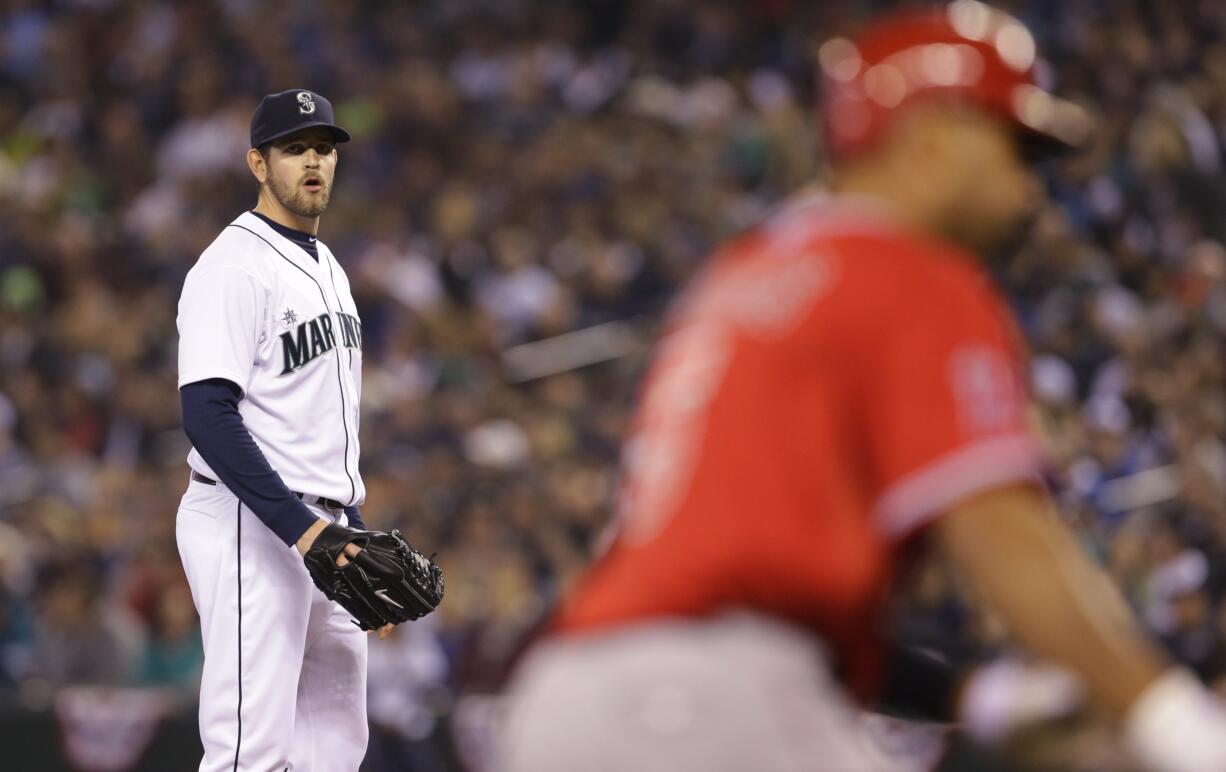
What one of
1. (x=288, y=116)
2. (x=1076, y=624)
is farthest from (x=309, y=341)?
(x=1076, y=624)

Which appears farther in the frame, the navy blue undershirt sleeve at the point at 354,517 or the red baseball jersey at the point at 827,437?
the navy blue undershirt sleeve at the point at 354,517

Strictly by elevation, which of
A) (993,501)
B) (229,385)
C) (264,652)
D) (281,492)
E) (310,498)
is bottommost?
(264,652)

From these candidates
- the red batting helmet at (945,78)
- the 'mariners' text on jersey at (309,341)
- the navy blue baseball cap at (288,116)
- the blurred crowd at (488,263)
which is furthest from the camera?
the blurred crowd at (488,263)

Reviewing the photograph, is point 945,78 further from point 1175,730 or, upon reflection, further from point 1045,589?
point 1175,730

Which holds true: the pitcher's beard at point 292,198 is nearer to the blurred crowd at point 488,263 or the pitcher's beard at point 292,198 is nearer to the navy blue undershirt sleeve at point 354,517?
the navy blue undershirt sleeve at point 354,517

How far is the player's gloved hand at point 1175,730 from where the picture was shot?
2178 millimetres

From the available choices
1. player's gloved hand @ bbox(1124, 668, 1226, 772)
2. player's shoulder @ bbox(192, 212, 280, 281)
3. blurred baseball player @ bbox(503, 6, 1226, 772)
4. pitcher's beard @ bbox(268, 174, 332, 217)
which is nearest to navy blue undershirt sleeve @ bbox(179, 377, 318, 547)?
player's shoulder @ bbox(192, 212, 280, 281)

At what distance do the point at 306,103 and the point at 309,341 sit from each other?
781 mm

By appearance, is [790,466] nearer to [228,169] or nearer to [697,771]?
[697,771]

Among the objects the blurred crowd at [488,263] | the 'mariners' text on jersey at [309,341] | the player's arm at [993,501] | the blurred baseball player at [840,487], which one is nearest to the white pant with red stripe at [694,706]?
the blurred baseball player at [840,487]

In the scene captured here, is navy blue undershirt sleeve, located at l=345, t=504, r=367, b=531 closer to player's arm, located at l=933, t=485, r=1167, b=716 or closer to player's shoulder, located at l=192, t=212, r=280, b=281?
player's shoulder, located at l=192, t=212, r=280, b=281

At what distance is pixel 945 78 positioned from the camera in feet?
8.20

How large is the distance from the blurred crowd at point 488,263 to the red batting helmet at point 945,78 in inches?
277

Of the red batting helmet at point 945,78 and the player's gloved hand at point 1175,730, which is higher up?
the red batting helmet at point 945,78
